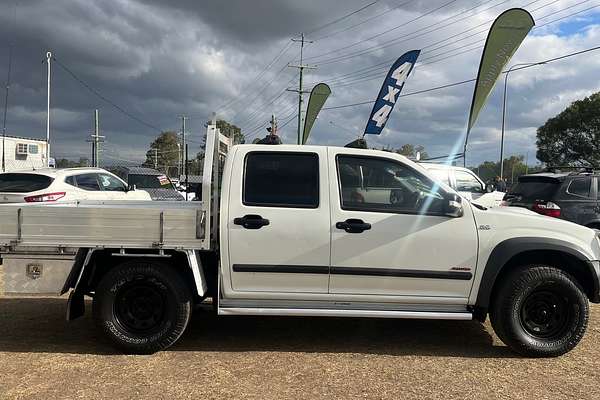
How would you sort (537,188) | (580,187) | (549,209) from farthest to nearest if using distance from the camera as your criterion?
(537,188)
(580,187)
(549,209)

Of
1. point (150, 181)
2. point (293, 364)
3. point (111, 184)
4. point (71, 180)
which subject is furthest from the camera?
point (150, 181)

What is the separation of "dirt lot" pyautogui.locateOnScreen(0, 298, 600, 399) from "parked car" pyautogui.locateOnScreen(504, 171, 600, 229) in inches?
134

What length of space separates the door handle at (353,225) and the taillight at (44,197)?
723 centimetres

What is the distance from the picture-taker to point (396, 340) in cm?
533

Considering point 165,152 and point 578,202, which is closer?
point 578,202

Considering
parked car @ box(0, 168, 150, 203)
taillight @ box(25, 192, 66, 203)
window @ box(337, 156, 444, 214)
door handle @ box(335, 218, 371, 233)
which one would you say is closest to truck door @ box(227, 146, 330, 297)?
door handle @ box(335, 218, 371, 233)

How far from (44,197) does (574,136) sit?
52232mm

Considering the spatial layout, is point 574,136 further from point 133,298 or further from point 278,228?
point 133,298

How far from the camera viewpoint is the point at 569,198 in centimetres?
886

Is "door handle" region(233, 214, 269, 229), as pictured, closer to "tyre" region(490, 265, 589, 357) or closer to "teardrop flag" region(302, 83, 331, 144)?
"tyre" region(490, 265, 589, 357)

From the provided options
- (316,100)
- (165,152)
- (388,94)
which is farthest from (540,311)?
(165,152)

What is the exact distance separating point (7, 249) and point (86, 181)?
6.79 m

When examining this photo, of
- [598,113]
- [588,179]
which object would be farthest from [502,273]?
[598,113]

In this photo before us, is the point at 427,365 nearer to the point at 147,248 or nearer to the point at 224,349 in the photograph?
the point at 224,349
